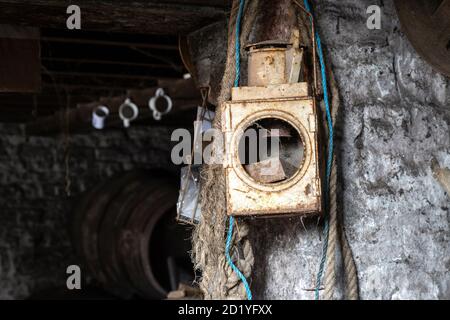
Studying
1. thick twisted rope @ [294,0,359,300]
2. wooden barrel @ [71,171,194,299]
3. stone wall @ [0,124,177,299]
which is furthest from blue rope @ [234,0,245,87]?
stone wall @ [0,124,177,299]

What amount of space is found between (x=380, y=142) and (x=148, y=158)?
4007mm

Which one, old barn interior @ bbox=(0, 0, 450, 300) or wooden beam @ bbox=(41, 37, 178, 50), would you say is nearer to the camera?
old barn interior @ bbox=(0, 0, 450, 300)

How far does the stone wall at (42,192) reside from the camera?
17.6 feet

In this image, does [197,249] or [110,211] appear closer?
[197,249]

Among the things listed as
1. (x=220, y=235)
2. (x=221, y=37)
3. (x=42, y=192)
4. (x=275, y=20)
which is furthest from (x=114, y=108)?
(x=220, y=235)

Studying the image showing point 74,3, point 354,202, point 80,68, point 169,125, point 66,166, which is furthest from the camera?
point 169,125

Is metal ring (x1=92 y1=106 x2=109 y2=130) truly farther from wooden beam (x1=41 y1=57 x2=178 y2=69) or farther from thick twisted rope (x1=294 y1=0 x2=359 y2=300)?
thick twisted rope (x1=294 y1=0 x2=359 y2=300)

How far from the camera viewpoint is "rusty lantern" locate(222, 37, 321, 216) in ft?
5.71

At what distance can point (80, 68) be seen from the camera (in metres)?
4.10

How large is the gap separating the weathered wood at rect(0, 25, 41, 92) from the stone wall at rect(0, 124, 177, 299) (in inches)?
119

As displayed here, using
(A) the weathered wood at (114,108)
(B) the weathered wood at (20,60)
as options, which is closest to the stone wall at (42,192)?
(A) the weathered wood at (114,108)
